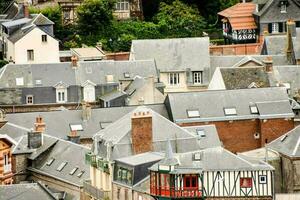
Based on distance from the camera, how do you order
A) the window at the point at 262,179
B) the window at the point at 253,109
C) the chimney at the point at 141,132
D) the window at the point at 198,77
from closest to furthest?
1. the window at the point at 262,179
2. the chimney at the point at 141,132
3. the window at the point at 253,109
4. the window at the point at 198,77

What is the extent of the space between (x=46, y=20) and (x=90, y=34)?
26.0 ft

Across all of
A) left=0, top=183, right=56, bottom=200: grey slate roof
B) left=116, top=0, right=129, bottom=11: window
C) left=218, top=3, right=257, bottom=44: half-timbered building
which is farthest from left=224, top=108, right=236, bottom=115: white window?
left=116, top=0, right=129, bottom=11: window

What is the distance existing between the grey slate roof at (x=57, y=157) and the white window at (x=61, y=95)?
52.3ft

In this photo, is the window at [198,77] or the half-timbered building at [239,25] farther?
the half-timbered building at [239,25]

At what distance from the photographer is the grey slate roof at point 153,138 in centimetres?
9838

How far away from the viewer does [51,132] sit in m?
114

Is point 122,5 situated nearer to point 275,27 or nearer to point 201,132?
point 275,27

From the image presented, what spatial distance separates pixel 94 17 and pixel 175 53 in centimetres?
1283

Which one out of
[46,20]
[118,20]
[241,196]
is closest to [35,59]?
[46,20]

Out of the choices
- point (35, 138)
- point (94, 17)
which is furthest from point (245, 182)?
point (94, 17)

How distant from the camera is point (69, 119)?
116 m

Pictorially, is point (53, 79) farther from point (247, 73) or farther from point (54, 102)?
point (247, 73)

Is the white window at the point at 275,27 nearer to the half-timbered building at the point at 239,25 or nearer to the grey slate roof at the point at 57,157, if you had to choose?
the half-timbered building at the point at 239,25

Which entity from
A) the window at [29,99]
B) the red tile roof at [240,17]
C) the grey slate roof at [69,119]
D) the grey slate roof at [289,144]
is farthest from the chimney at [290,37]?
the grey slate roof at [289,144]
